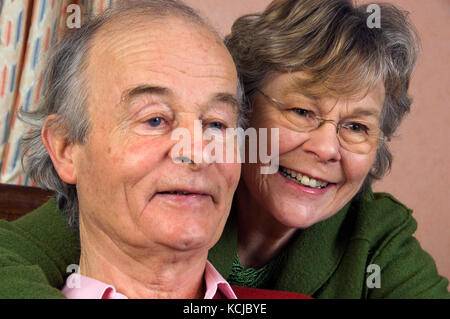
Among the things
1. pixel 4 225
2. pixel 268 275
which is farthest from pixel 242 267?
pixel 4 225

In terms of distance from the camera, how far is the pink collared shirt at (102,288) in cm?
108

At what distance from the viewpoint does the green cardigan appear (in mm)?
1337

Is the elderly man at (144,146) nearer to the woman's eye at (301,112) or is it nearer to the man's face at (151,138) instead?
the man's face at (151,138)

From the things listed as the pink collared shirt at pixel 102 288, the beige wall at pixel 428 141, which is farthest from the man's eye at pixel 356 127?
the beige wall at pixel 428 141

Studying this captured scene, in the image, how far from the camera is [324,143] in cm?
139

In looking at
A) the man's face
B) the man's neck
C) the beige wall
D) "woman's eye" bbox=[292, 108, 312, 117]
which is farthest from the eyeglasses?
the beige wall

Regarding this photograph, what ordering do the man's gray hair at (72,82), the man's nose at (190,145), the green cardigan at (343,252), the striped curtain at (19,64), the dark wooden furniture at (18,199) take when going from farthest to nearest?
1. the striped curtain at (19,64)
2. the dark wooden furniture at (18,199)
3. the green cardigan at (343,252)
4. the man's gray hair at (72,82)
5. the man's nose at (190,145)

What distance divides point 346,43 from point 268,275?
69cm

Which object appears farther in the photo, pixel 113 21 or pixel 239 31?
pixel 239 31

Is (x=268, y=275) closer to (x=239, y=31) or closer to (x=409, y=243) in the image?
(x=409, y=243)

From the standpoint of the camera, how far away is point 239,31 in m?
1.60

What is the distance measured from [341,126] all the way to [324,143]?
2.8 inches

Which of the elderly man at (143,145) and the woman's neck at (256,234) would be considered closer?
the elderly man at (143,145)

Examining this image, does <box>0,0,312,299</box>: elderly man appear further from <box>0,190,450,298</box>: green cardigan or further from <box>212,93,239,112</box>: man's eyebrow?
<box>0,190,450,298</box>: green cardigan
